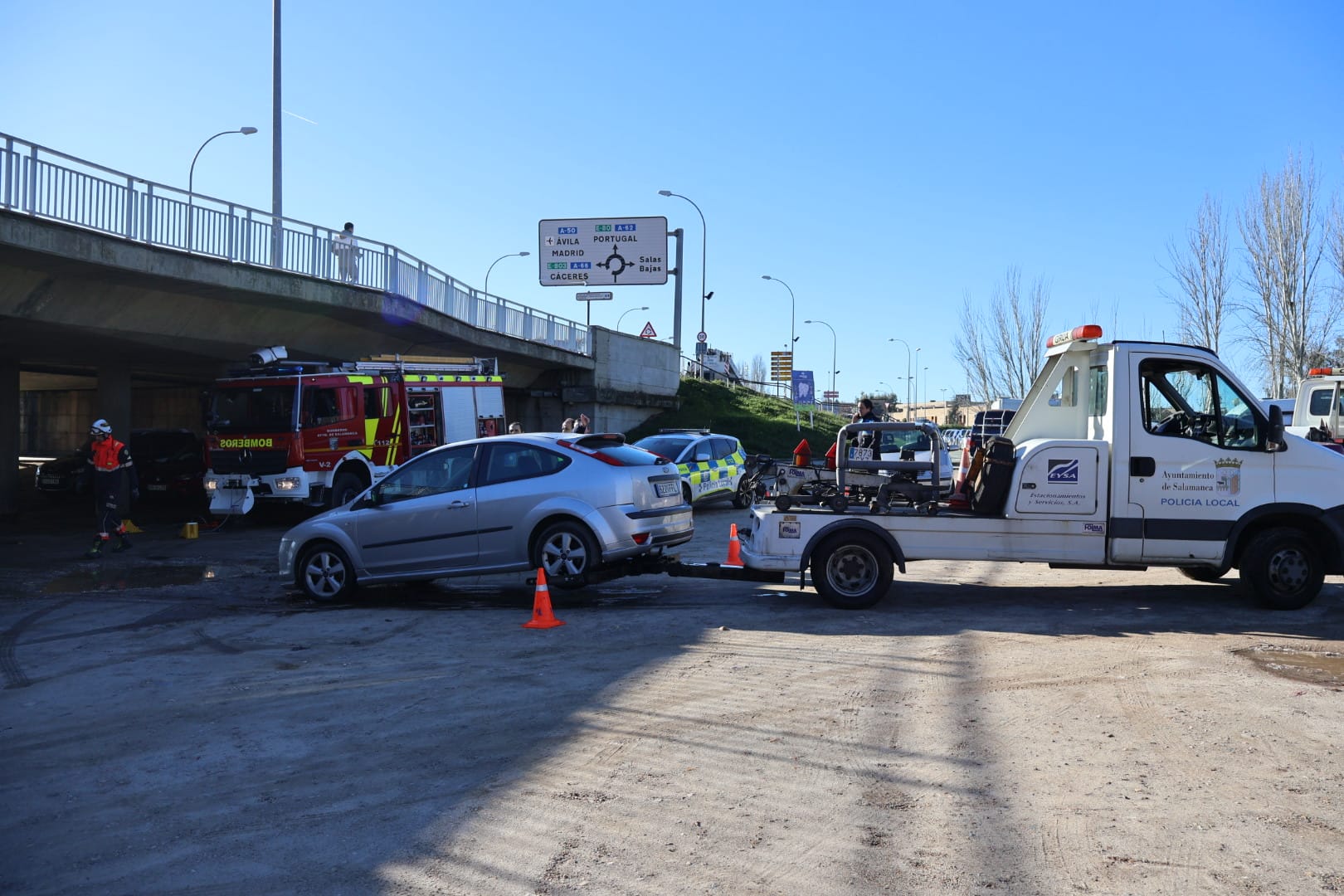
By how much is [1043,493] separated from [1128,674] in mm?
2485

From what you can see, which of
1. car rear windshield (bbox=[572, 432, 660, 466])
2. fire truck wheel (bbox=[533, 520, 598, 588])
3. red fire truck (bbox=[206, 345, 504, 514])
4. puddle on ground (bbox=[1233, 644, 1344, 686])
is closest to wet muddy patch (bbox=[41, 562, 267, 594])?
red fire truck (bbox=[206, 345, 504, 514])

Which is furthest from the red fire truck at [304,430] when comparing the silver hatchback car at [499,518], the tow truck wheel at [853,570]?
the tow truck wheel at [853,570]

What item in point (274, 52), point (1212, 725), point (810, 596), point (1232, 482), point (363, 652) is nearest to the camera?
point (1212, 725)

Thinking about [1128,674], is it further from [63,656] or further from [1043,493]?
[63,656]

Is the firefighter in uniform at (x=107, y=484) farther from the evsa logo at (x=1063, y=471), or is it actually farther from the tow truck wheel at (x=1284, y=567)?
the tow truck wheel at (x=1284, y=567)

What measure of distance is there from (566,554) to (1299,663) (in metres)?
6.02

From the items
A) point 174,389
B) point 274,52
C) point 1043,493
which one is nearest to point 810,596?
point 1043,493

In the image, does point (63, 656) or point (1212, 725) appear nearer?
point (1212, 725)

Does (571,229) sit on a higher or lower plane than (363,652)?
higher

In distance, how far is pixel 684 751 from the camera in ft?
18.1

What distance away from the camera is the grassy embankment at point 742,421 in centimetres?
4259

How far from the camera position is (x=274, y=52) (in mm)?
24719

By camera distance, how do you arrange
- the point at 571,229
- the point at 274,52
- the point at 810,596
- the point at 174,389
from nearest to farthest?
the point at 810,596
the point at 274,52
the point at 571,229
the point at 174,389

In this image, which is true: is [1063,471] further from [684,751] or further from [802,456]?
[684,751]
